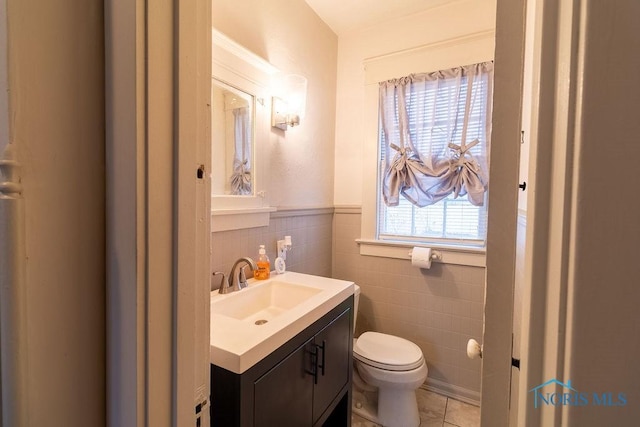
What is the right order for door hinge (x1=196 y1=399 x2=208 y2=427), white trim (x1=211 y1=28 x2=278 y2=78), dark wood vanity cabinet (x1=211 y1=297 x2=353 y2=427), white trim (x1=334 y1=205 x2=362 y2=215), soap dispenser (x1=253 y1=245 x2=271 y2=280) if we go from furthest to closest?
white trim (x1=334 y1=205 x2=362 y2=215) → soap dispenser (x1=253 y1=245 x2=271 y2=280) → white trim (x1=211 y1=28 x2=278 y2=78) → dark wood vanity cabinet (x1=211 y1=297 x2=353 y2=427) → door hinge (x1=196 y1=399 x2=208 y2=427)

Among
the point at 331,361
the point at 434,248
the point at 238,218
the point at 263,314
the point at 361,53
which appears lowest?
the point at 331,361

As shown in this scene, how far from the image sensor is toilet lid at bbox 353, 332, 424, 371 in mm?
1572

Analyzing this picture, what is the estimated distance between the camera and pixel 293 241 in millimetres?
1825

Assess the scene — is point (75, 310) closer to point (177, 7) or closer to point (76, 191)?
point (76, 191)

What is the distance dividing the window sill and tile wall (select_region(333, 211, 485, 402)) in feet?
0.13

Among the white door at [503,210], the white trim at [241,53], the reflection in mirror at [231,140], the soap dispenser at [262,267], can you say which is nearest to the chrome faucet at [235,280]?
the soap dispenser at [262,267]

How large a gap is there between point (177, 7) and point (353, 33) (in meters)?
2.00

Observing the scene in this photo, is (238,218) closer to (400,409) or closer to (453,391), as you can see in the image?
(400,409)

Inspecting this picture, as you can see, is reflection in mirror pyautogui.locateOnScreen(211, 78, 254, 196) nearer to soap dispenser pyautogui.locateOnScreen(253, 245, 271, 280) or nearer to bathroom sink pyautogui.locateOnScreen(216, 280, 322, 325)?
soap dispenser pyautogui.locateOnScreen(253, 245, 271, 280)

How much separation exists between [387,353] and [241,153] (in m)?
1.37

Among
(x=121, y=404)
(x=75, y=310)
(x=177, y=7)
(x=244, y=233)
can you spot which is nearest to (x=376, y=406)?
(x=244, y=233)

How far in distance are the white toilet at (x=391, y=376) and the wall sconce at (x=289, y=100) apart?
3.37ft

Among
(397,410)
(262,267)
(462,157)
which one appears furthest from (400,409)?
(462,157)

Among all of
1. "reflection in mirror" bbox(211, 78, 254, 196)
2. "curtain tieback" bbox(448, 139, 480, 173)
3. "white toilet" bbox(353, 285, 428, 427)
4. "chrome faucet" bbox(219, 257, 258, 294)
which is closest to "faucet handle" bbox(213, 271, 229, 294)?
"chrome faucet" bbox(219, 257, 258, 294)
